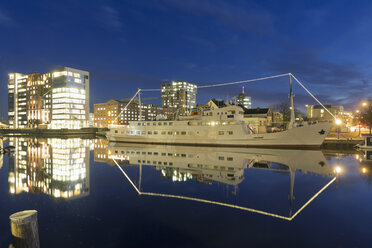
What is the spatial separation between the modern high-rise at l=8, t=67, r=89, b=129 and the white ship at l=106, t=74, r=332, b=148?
9091 cm

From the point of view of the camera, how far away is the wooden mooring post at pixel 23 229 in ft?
18.7

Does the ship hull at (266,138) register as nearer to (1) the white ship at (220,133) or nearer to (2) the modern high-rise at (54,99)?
(1) the white ship at (220,133)

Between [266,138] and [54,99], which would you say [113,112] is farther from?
[266,138]

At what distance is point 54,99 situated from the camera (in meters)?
127

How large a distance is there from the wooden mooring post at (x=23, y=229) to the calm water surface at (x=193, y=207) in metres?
1.50

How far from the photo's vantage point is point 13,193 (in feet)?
41.6

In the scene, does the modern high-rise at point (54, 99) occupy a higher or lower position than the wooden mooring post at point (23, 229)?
higher

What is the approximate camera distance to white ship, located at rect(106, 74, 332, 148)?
37688 millimetres

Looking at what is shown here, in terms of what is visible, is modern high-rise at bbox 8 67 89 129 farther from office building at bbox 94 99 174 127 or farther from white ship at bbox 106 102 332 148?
white ship at bbox 106 102 332 148

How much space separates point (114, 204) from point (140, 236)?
3960 mm

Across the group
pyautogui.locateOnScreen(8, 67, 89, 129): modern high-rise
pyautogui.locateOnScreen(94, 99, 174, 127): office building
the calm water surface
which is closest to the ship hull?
the calm water surface

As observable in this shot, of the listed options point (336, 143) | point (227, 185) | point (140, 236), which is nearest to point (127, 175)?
point (227, 185)

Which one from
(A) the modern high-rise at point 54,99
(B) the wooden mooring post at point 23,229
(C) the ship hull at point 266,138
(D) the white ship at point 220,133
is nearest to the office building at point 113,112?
(A) the modern high-rise at point 54,99

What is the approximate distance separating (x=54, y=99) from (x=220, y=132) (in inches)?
4793
